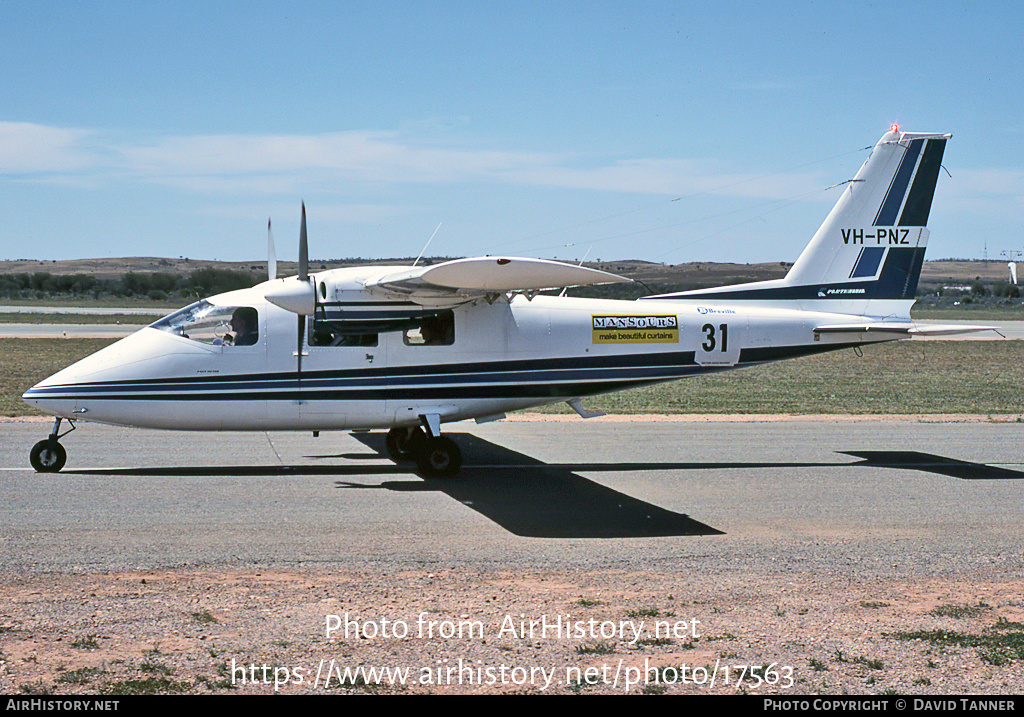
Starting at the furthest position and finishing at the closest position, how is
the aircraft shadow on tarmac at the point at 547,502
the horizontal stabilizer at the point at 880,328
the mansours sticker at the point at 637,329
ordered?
the horizontal stabilizer at the point at 880,328 < the mansours sticker at the point at 637,329 < the aircraft shadow on tarmac at the point at 547,502

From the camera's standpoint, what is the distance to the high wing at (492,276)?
12.8 m

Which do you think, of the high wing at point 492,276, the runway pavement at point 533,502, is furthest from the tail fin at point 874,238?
the high wing at point 492,276

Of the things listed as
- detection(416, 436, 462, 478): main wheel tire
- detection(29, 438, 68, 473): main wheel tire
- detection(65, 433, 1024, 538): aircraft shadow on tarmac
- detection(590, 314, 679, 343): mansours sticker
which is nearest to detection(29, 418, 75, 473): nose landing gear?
detection(29, 438, 68, 473): main wheel tire

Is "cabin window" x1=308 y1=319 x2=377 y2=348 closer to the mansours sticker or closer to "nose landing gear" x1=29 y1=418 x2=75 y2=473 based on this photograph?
the mansours sticker

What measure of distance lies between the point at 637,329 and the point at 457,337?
3.05 metres

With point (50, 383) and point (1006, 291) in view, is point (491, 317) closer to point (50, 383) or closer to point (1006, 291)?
point (50, 383)

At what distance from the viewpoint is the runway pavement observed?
10.8 m

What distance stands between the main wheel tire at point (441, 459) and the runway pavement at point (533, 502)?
24 centimetres

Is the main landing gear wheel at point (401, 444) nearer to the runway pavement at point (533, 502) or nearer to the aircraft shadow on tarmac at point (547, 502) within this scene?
the runway pavement at point (533, 502)

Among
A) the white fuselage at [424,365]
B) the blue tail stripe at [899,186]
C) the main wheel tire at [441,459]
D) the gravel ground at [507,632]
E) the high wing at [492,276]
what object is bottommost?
the gravel ground at [507,632]

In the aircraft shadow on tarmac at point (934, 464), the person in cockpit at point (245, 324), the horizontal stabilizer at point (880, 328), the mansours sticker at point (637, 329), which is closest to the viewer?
the person in cockpit at point (245, 324)

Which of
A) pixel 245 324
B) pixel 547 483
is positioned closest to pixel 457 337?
pixel 547 483

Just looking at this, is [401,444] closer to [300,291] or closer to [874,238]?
[300,291]

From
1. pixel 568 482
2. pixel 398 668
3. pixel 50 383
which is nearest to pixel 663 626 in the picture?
pixel 398 668
